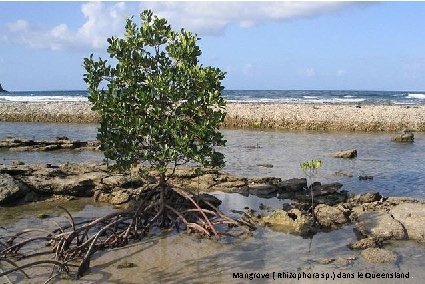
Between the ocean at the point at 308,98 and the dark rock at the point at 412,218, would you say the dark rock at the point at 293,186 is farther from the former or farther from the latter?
the ocean at the point at 308,98

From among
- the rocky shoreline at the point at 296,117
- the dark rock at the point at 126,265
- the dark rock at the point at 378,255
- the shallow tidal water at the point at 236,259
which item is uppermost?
the rocky shoreline at the point at 296,117

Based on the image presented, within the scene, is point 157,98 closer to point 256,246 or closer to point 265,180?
point 256,246

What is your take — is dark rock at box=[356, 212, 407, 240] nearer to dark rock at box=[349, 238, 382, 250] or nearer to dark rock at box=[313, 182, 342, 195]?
dark rock at box=[349, 238, 382, 250]

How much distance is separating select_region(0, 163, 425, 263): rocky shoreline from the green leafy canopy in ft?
9.60

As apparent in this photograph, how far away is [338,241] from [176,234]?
448cm

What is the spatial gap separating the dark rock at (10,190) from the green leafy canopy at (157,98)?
4.57 metres

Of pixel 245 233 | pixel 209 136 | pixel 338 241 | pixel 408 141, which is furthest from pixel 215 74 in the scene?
pixel 408 141

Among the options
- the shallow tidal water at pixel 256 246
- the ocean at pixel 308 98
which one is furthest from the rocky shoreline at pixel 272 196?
the ocean at pixel 308 98

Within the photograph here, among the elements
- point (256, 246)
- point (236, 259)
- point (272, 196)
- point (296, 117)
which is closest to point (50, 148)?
point (272, 196)

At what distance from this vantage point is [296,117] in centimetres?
4353

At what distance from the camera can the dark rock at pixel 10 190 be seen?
15938 millimetres

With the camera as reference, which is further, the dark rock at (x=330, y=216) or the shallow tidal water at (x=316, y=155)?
the shallow tidal water at (x=316, y=155)

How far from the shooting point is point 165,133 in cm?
1330

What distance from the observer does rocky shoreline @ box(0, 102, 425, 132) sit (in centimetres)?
4172
